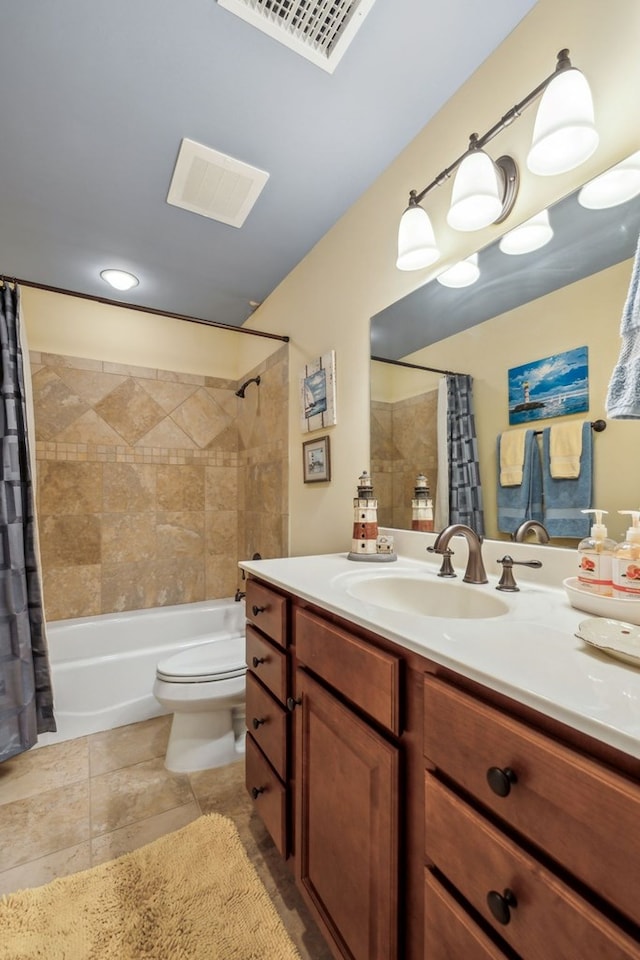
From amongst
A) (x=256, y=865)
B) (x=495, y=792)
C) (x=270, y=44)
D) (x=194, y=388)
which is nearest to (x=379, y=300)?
(x=270, y=44)

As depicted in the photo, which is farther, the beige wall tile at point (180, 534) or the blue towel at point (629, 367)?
the beige wall tile at point (180, 534)

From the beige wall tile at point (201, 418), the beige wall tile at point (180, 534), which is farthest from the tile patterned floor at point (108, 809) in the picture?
the beige wall tile at point (201, 418)

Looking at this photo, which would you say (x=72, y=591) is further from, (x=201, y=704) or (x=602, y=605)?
(x=602, y=605)

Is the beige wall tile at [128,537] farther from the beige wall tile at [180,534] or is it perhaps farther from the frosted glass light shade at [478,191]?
the frosted glass light shade at [478,191]

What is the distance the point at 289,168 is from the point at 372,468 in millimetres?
1187

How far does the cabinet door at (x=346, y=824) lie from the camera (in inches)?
27.2

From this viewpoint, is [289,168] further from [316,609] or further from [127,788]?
[127,788]

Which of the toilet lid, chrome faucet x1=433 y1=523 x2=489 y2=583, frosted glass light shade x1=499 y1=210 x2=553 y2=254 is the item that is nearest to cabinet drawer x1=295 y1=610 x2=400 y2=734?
chrome faucet x1=433 y1=523 x2=489 y2=583

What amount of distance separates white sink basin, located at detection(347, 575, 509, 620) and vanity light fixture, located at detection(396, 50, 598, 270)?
0.99 meters

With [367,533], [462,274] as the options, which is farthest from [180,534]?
[462,274]

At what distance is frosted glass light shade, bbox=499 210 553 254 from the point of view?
1.00 m

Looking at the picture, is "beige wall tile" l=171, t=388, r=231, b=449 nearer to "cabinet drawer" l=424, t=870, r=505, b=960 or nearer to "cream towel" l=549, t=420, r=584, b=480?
"cream towel" l=549, t=420, r=584, b=480

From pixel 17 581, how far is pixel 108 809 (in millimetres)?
945

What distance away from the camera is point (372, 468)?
1583mm
